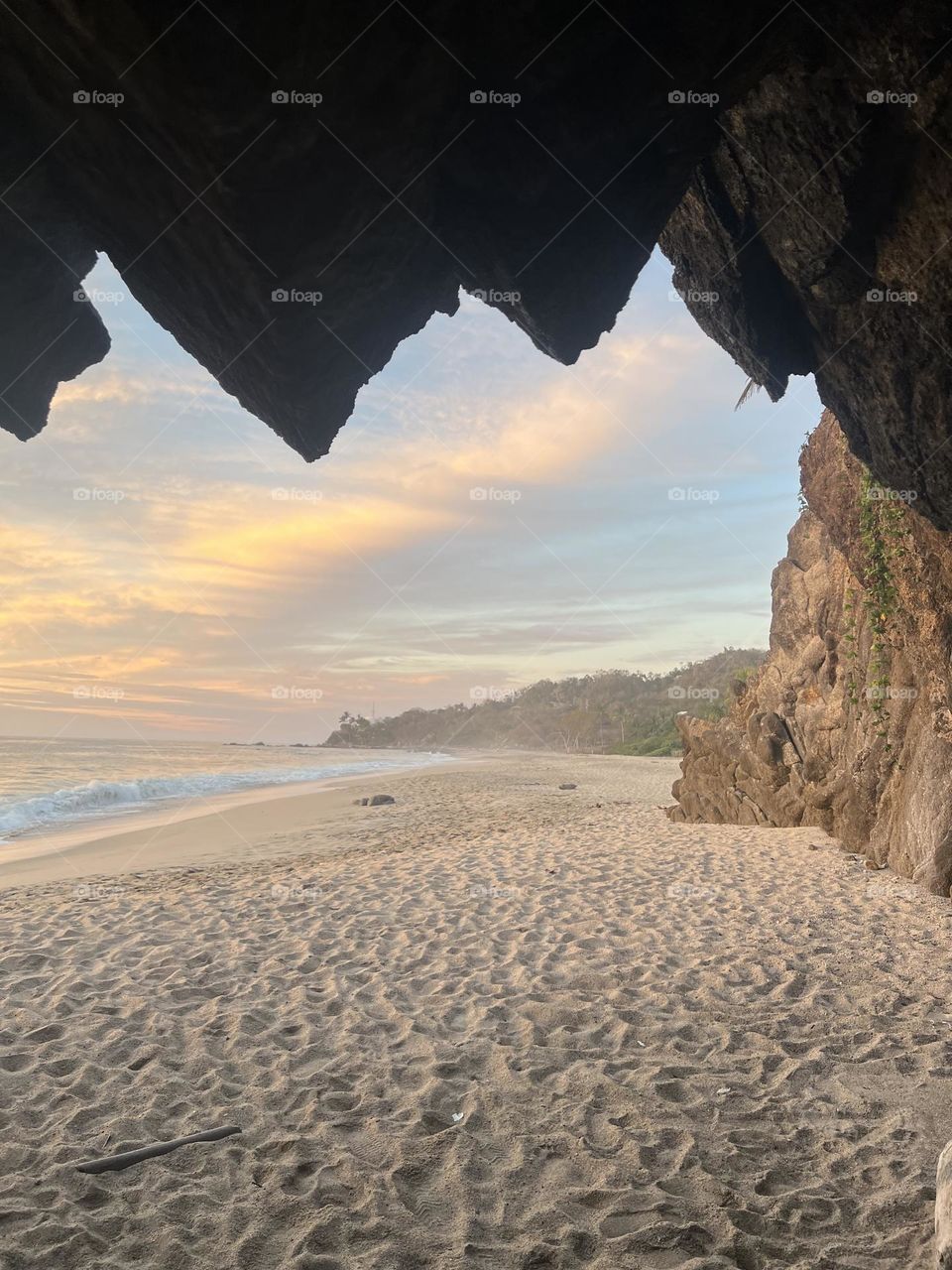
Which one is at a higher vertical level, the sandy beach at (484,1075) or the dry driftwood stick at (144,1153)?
the dry driftwood stick at (144,1153)

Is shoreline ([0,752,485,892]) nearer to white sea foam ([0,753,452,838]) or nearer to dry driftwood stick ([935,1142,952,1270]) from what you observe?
white sea foam ([0,753,452,838])

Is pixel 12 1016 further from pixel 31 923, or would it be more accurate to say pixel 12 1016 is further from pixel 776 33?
pixel 776 33

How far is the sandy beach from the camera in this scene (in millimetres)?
3619

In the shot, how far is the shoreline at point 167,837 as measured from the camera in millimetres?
13455

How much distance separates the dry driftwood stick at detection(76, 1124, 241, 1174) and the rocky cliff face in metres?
6.18

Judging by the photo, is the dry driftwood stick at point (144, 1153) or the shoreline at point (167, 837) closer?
the dry driftwood stick at point (144, 1153)

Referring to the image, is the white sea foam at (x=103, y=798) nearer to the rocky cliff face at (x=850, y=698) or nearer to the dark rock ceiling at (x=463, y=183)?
the rocky cliff face at (x=850, y=698)

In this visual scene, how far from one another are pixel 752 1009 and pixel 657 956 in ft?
4.24

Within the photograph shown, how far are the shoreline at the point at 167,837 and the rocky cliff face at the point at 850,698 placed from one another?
9468mm

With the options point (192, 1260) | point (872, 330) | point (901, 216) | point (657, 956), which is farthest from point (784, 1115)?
point (901, 216)

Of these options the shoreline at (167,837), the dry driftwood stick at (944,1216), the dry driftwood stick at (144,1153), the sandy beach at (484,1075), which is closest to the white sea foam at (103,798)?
the shoreline at (167,837)

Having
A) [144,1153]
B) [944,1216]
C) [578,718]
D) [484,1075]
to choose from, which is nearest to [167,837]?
[484,1075]

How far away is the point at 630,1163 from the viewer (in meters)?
4.12

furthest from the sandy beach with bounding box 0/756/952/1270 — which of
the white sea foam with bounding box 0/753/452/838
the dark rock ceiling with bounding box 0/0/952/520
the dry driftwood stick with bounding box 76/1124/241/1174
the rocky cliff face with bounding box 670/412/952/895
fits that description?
the white sea foam with bounding box 0/753/452/838
